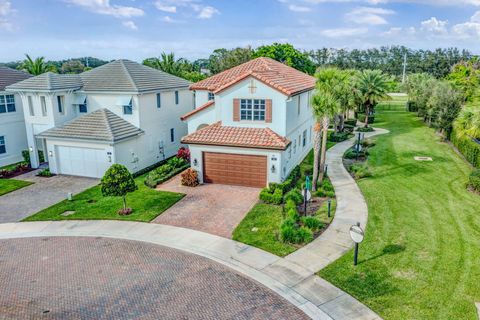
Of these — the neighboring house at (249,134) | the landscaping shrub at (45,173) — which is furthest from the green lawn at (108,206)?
the landscaping shrub at (45,173)

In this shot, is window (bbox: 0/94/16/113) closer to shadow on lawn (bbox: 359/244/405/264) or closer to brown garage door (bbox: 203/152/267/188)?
brown garage door (bbox: 203/152/267/188)

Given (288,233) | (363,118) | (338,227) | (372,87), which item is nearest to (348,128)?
(372,87)

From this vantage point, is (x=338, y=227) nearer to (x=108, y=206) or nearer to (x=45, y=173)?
(x=108, y=206)

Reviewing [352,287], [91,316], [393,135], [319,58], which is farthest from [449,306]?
[319,58]

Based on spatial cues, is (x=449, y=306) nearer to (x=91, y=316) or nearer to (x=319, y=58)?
(x=91, y=316)

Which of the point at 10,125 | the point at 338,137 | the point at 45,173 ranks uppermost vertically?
the point at 10,125

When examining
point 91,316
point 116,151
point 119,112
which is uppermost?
point 119,112

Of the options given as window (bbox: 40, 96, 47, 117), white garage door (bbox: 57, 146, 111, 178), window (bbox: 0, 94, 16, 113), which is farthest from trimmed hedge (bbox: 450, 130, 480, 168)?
window (bbox: 0, 94, 16, 113)
